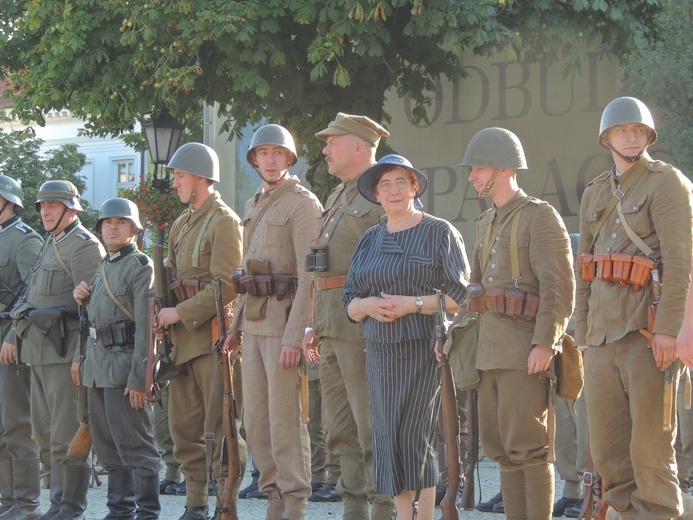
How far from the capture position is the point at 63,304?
30.5 ft

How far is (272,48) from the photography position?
1324 cm

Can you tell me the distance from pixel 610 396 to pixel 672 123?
19.4 ft

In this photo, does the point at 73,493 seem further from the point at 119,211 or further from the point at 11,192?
the point at 11,192

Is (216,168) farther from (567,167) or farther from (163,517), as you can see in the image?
(567,167)

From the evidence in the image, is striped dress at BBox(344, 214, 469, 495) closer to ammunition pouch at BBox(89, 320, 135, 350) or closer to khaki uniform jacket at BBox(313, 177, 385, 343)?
khaki uniform jacket at BBox(313, 177, 385, 343)

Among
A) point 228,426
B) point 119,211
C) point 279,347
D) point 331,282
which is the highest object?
point 119,211

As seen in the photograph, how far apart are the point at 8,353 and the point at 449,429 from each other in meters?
4.29

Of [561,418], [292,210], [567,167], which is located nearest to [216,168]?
[292,210]

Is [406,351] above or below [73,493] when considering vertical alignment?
above

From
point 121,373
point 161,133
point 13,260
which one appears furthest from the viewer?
point 161,133

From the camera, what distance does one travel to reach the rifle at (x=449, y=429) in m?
6.48

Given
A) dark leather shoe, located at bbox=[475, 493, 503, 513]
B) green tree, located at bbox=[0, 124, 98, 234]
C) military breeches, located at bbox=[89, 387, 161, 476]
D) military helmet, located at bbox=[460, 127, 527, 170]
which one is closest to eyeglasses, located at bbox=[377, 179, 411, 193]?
military helmet, located at bbox=[460, 127, 527, 170]

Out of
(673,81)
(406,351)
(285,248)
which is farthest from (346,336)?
(673,81)

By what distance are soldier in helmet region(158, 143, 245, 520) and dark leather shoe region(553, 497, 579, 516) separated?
2.35m
